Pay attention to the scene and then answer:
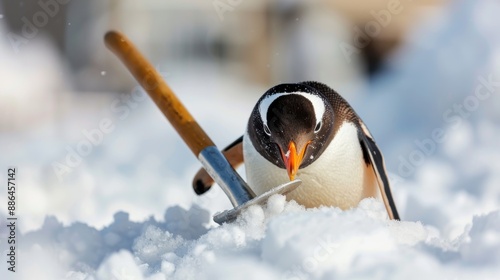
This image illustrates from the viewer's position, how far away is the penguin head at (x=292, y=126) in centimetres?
85

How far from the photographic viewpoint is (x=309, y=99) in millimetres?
884

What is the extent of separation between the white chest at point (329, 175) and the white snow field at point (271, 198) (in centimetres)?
7

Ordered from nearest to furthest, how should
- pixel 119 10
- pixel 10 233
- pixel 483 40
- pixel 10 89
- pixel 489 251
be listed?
1. pixel 489 251
2. pixel 10 233
3. pixel 483 40
4. pixel 10 89
5. pixel 119 10

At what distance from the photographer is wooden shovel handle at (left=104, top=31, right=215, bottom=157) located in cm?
100

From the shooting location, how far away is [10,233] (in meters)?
1.04

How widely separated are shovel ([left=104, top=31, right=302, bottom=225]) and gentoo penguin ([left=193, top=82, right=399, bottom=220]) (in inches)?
1.4

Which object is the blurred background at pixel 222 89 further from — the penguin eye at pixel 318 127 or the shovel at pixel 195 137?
the penguin eye at pixel 318 127

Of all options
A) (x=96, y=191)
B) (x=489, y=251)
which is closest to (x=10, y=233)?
(x=96, y=191)

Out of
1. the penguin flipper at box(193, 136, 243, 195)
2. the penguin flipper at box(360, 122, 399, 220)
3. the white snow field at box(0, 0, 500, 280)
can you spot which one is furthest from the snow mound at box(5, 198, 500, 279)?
the penguin flipper at box(193, 136, 243, 195)

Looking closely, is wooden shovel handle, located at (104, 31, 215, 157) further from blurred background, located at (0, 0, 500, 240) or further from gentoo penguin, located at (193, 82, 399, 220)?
blurred background, located at (0, 0, 500, 240)

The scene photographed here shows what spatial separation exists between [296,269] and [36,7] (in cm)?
230

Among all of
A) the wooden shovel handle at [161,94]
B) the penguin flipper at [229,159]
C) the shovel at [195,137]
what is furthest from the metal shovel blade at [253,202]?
the penguin flipper at [229,159]

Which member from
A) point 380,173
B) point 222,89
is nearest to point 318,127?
point 380,173

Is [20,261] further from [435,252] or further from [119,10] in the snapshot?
[119,10]
